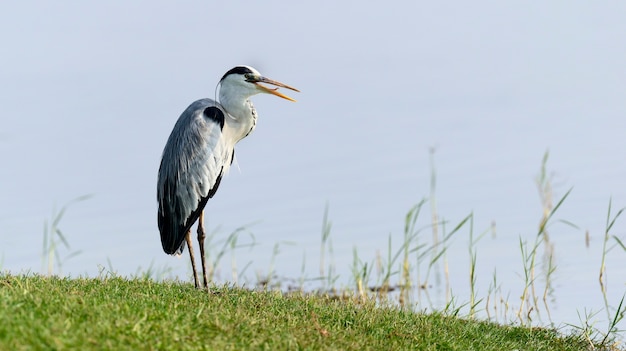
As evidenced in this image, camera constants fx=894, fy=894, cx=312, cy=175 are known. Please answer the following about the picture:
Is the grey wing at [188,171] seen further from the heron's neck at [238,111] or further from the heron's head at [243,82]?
the heron's head at [243,82]

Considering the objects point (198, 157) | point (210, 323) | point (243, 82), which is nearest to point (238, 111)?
point (243, 82)

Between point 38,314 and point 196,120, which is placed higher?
point 196,120

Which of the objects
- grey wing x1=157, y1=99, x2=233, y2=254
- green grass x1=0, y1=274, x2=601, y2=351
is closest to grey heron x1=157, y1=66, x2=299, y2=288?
grey wing x1=157, y1=99, x2=233, y2=254

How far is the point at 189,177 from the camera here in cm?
893

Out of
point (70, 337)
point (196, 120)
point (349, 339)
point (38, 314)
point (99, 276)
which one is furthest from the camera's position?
point (196, 120)

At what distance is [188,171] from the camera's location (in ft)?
29.4

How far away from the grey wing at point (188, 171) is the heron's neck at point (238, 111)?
184 mm

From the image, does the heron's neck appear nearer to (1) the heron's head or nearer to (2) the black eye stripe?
(1) the heron's head

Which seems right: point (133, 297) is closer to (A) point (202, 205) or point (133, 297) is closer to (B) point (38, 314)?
(B) point (38, 314)

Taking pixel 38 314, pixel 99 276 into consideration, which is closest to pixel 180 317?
pixel 38 314

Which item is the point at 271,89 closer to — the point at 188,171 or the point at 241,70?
the point at 241,70

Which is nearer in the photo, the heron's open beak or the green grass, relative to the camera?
the green grass

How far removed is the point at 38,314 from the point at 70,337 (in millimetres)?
588

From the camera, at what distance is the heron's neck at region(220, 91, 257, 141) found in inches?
364
